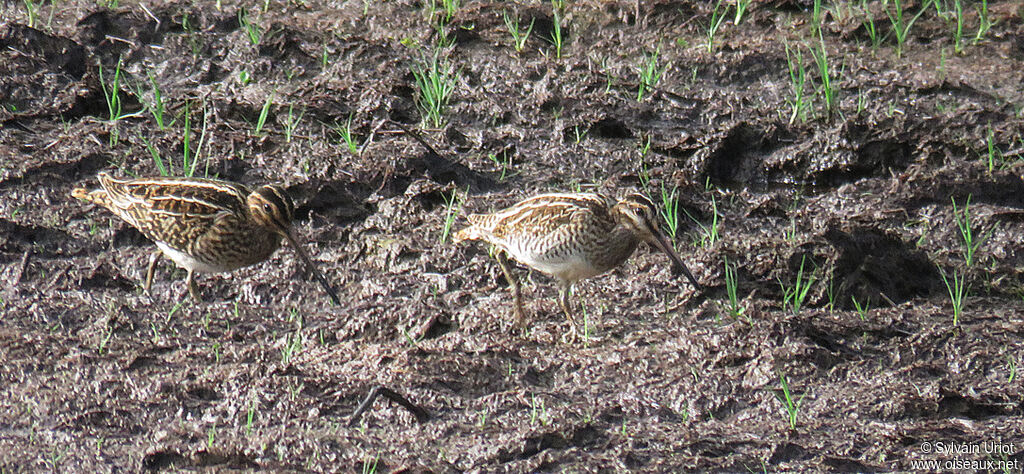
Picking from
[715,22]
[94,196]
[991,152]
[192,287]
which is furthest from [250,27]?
[991,152]

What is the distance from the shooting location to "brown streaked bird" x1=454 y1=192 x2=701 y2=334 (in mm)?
6066

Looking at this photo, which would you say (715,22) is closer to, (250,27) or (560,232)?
(250,27)

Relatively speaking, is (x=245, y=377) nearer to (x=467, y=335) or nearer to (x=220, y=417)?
(x=220, y=417)

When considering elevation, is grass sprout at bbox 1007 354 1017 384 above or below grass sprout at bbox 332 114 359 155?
above

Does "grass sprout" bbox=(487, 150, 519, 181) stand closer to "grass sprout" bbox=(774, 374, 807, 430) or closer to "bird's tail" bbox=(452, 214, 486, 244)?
"bird's tail" bbox=(452, 214, 486, 244)

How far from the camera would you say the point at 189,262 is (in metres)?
6.32

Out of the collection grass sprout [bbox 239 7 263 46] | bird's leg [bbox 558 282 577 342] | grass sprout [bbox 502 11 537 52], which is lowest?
grass sprout [bbox 239 7 263 46]

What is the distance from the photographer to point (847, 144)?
745 centimetres

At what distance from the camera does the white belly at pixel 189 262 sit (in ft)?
20.7

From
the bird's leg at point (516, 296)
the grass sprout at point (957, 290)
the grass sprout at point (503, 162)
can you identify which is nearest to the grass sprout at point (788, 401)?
the grass sprout at point (957, 290)

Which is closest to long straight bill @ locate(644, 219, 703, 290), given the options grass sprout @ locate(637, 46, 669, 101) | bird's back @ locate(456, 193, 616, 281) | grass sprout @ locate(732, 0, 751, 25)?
bird's back @ locate(456, 193, 616, 281)

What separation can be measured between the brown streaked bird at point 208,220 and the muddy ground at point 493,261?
0.22 meters

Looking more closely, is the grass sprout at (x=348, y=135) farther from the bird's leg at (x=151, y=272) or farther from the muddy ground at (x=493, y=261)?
the bird's leg at (x=151, y=272)

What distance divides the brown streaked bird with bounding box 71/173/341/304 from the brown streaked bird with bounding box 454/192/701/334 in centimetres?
94
